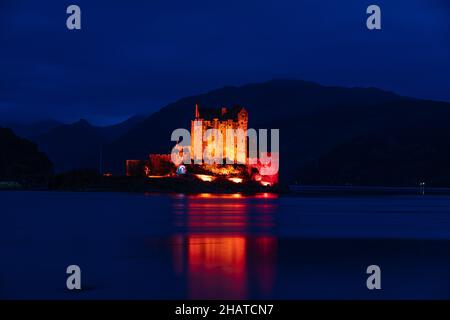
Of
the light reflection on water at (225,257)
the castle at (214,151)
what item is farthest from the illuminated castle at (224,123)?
the light reflection on water at (225,257)

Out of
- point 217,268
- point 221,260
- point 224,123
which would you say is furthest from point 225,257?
point 224,123

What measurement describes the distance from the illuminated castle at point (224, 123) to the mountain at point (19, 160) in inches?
2201

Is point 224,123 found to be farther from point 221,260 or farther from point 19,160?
point 221,260

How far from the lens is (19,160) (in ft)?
550

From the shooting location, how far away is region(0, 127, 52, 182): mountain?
16688cm

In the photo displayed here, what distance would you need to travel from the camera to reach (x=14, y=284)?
769 inches

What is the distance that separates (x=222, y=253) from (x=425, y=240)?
1330cm

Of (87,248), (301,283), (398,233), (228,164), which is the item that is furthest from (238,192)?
(301,283)

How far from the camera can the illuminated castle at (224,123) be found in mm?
129875

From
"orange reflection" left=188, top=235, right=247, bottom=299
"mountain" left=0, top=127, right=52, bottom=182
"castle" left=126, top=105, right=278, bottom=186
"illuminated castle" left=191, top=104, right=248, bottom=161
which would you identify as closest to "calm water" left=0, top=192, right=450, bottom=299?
"orange reflection" left=188, top=235, right=247, bottom=299

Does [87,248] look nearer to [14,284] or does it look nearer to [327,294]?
[14,284]

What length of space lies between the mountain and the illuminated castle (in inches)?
2201

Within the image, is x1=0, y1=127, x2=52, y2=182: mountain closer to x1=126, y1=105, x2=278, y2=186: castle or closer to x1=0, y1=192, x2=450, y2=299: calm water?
x1=126, y1=105, x2=278, y2=186: castle
